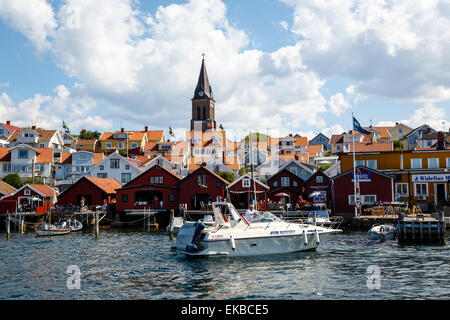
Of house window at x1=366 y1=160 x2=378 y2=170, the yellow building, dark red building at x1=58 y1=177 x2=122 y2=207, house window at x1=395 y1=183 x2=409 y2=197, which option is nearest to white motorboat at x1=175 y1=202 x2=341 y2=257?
the yellow building

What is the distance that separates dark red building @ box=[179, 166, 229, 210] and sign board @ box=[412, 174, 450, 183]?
2552cm

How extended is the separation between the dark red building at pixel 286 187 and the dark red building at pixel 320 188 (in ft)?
8.48

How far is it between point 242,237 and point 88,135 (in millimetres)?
111975

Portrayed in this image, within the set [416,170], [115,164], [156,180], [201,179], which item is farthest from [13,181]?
[416,170]

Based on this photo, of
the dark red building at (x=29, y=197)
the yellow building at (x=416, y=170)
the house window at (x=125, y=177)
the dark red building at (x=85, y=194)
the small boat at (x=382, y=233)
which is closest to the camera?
the small boat at (x=382, y=233)

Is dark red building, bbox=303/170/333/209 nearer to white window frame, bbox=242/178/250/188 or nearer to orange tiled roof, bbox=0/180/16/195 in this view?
white window frame, bbox=242/178/250/188

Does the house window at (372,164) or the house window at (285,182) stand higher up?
the house window at (372,164)

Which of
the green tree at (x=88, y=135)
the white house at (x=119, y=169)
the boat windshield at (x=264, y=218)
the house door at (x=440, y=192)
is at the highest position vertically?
the green tree at (x=88, y=135)

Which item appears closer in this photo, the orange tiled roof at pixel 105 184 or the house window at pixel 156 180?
the house window at pixel 156 180

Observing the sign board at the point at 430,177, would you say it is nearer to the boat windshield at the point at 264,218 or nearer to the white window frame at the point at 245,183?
the white window frame at the point at 245,183

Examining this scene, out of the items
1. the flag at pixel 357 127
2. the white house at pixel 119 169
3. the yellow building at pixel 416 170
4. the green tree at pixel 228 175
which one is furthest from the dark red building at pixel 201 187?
the flag at pixel 357 127

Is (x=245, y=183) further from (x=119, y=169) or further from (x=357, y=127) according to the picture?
(x=119, y=169)

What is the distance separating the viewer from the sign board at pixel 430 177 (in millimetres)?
49634

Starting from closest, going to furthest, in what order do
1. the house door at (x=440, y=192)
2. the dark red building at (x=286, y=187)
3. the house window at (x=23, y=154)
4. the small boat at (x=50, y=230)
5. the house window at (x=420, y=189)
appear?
the small boat at (x=50, y=230), the house door at (x=440, y=192), the house window at (x=420, y=189), the dark red building at (x=286, y=187), the house window at (x=23, y=154)
